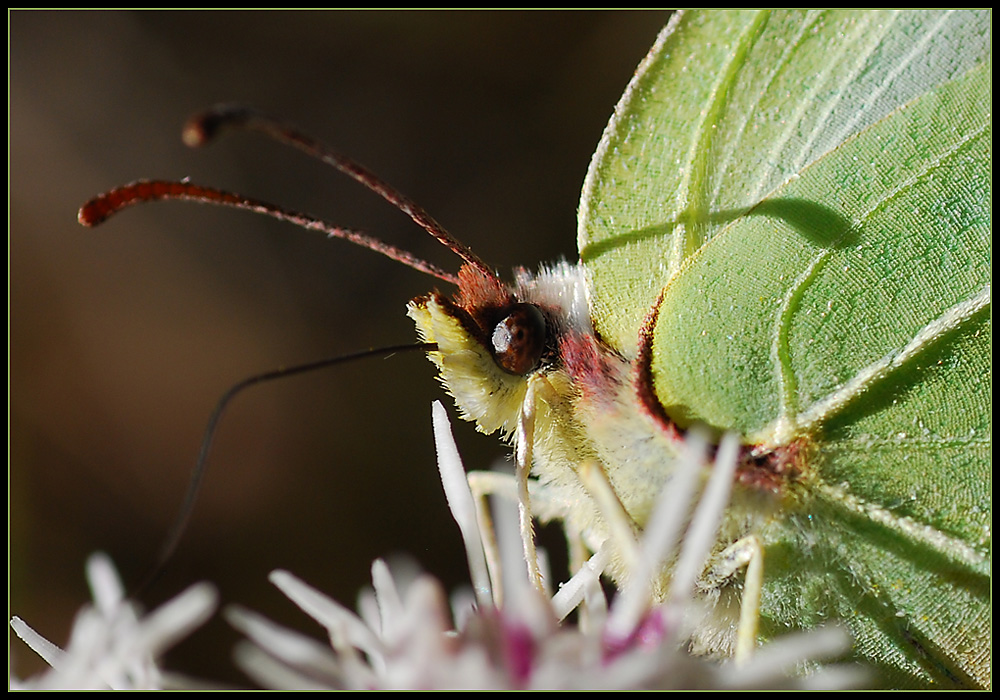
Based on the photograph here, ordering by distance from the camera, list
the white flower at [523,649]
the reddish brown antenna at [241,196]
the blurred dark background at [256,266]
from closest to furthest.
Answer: the white flower at [523,649], the reddish brown antenna at [241,196], the blurred dark background at [256,266]

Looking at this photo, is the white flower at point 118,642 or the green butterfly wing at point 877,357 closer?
the white flower at point 118,642

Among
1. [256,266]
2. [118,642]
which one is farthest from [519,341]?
[256,266]

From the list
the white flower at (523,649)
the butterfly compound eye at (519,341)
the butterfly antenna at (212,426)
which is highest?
the butterfly compound eye at (519,341)

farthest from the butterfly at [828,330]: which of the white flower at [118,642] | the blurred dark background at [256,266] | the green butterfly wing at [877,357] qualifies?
the blurred dark background at [256,266]

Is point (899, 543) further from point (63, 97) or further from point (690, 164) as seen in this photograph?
point (63, 97)

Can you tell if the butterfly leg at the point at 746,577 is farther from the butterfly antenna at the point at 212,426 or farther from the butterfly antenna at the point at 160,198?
the butterfly antenna at the point at 160,198

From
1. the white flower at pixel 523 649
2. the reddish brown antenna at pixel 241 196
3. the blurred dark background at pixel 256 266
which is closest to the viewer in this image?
the white flower at pixel 523 649

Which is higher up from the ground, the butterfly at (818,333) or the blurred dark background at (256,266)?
the blurred dark background at (256,266)
